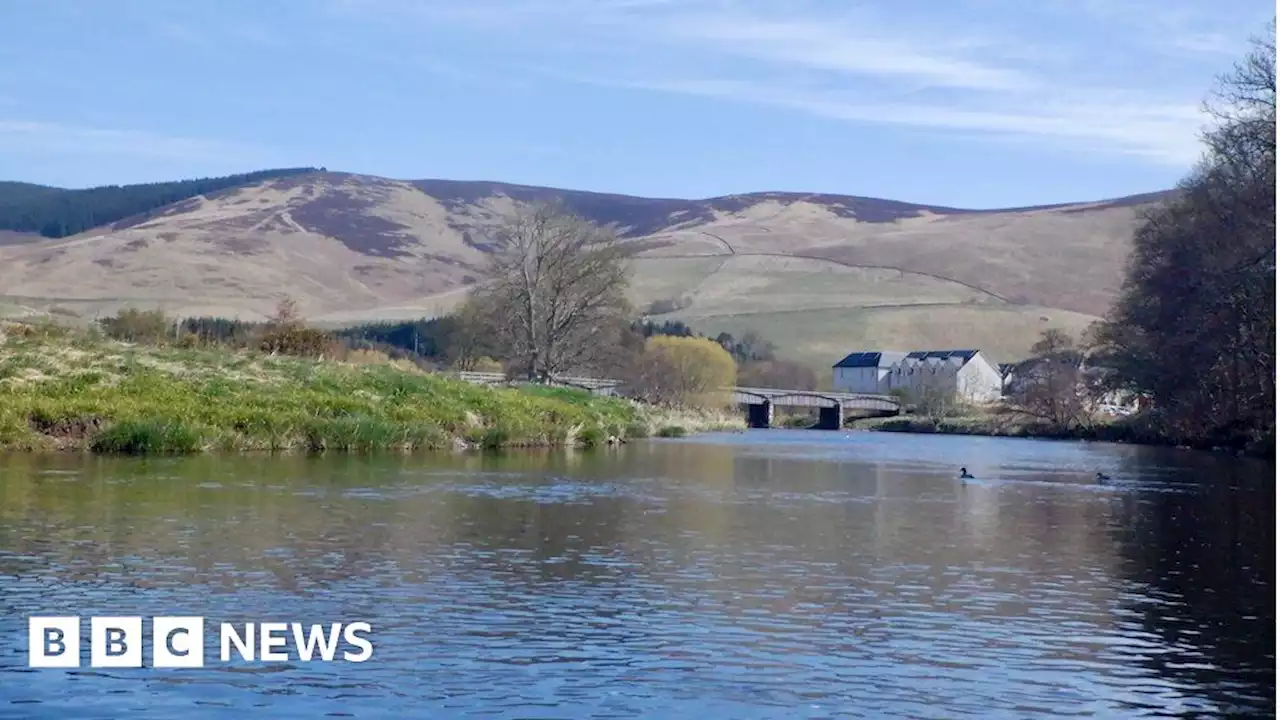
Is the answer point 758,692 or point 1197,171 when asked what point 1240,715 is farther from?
point 1197,171

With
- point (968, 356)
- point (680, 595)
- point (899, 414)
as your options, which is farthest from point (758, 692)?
point (968, 356)

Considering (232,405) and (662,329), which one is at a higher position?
(662,329)

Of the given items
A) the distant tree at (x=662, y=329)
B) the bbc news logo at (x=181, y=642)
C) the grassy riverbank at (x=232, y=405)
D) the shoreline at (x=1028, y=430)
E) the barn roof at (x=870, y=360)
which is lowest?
the bbc news logo at (x=181, y=642)

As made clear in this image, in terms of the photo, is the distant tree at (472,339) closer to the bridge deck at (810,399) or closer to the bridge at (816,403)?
the bridge deck at (810,399)

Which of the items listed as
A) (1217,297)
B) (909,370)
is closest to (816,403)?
(909,370)

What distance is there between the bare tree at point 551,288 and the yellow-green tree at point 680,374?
718cm

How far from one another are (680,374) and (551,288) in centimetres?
1514

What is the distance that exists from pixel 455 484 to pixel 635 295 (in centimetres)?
15726

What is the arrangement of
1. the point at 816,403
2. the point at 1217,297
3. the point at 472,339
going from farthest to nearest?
the point at 816,403, the point at 472,339, the point at 1217,297

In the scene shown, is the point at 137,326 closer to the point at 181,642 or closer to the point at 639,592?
the point at 639,592

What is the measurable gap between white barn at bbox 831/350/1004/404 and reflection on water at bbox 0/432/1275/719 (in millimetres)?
110420

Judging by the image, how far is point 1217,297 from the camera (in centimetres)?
5053

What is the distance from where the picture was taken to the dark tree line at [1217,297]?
45969 millimetres

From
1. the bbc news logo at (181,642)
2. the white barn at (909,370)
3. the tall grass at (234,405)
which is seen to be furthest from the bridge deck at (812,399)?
the bbc news logo at (181,642)
